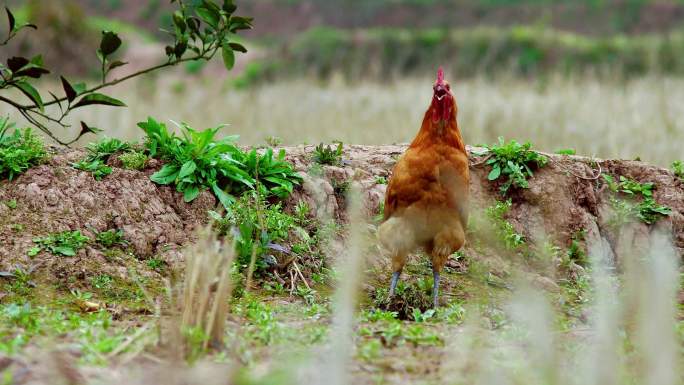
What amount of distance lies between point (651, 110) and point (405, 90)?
472 centimetres

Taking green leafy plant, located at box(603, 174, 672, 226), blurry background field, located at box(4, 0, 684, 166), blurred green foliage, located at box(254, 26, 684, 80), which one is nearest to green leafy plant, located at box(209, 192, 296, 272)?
green leafy plant, located at box(603, 174, 672, 226)

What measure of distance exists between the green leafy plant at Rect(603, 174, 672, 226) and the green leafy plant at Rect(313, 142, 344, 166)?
2.12 m

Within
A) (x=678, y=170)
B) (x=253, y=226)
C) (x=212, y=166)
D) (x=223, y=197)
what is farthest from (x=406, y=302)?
(x=678, y=170)

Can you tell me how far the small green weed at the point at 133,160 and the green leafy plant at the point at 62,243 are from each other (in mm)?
666

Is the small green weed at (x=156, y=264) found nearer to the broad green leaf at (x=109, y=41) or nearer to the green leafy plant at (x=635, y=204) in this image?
the broad green leaf at (x=109, y=41)

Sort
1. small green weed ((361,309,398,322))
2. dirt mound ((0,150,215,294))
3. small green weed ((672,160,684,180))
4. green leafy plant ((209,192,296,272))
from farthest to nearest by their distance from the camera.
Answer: small green weed ((672,160,684,180)), green leafy plant ((209,192,296,272)), dirt mound ((0,150,215,294)), small green weed ((361,309,398,322))

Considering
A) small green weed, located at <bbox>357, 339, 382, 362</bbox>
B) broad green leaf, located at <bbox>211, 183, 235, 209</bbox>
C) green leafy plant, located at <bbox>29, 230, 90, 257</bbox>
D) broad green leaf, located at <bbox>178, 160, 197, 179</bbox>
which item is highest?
broad green leaf, located at <bbox>178, 160, 197, 179</bbox>

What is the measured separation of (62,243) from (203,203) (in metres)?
0.96

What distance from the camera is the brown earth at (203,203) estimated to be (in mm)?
4902

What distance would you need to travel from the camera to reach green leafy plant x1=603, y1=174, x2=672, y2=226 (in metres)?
6.20

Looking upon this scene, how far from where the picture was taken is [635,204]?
20.7ft

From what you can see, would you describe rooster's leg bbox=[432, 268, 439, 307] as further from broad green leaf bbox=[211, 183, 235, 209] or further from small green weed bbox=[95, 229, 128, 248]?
small green weed bbox=[95, 229, 128, 248]

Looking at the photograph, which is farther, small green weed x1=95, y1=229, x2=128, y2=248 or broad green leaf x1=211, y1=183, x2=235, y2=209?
broad green leaf x1=211, y1=183, x2=235, y2=209

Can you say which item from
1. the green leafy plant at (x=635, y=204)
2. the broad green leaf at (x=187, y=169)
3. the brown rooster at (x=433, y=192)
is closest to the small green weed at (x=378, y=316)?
the brown rooster at (x=433, y=192)
